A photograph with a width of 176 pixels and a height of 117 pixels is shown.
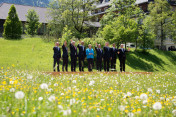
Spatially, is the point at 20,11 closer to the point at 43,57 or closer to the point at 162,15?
the point at 43,57

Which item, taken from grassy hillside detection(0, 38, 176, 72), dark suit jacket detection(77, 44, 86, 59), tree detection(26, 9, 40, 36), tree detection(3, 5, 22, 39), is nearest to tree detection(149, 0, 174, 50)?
grassy hillside detection(0, 38, 176, 72)

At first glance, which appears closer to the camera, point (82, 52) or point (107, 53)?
point (82, 52)

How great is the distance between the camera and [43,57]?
24953 mm

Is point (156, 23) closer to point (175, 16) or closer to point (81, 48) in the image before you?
point (175, 16)

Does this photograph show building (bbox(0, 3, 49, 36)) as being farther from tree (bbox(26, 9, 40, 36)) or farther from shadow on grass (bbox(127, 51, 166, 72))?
shadow on grass (bbox(127, 51, 166, 72))

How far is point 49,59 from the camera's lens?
2448 centimetres

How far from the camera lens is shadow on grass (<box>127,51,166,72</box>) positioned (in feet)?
95.7

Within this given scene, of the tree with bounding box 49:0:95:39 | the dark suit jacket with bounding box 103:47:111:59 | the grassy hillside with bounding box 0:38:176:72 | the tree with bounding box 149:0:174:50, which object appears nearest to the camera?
the dark suit jacket with bounding box 103:47:111:59

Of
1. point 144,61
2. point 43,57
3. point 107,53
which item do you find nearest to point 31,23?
point 43,57

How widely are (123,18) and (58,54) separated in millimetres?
23090

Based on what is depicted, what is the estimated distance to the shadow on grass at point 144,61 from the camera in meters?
29.2

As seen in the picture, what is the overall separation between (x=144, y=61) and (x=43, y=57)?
54.9 feet

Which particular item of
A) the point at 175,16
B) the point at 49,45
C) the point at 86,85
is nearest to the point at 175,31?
the point at 175,16

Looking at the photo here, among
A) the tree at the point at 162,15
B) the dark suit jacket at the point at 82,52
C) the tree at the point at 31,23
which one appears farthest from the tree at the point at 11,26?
the tree at the point at 162,15
